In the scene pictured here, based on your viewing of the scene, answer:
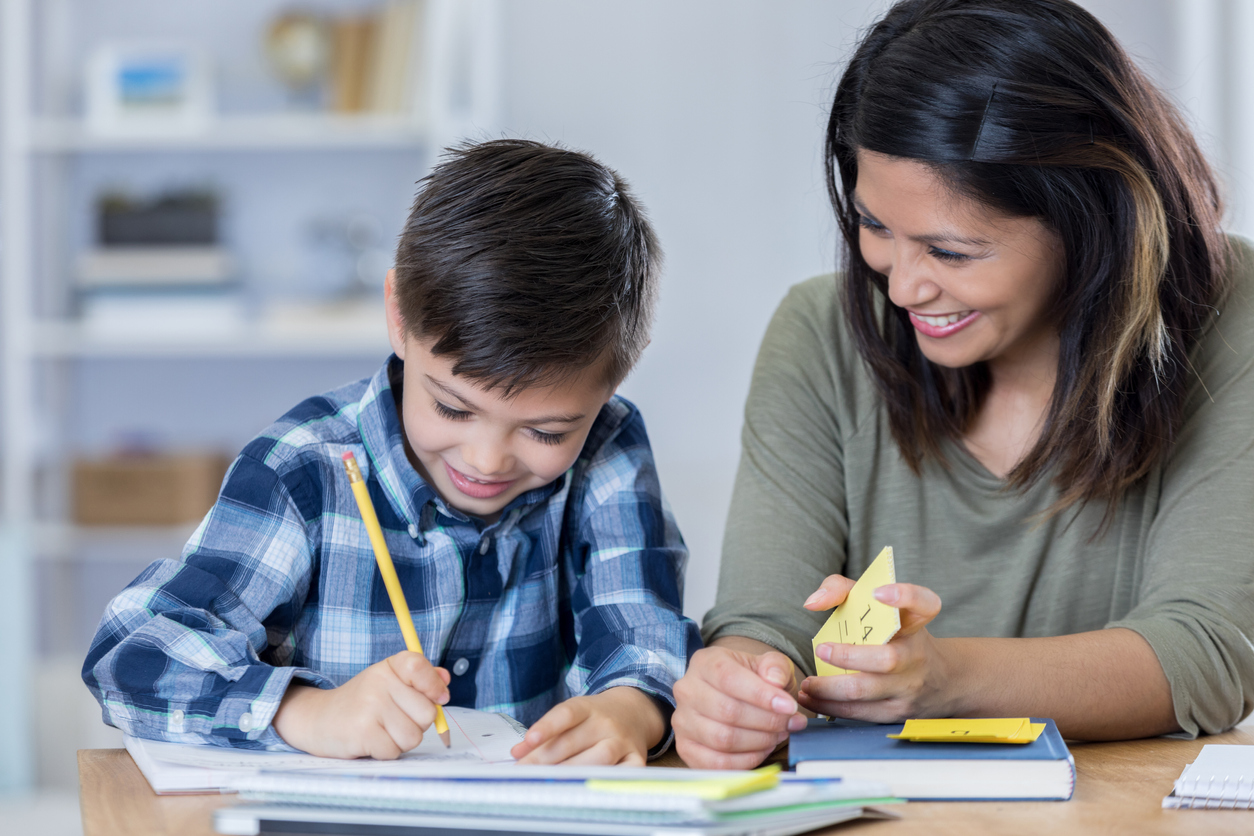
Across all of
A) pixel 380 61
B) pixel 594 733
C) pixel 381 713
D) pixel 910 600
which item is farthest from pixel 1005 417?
pixel 380 61

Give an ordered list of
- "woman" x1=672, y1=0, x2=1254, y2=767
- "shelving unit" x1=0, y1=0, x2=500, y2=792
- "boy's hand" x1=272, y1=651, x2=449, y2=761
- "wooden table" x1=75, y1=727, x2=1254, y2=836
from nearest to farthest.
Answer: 1. "wooden table" x1=75, y1=727, x2=1254, y2=836
2. "boy's hand" x1=272, y1=651, x2=449, y2=761
3. "woman" x1=672, y1=0, x2=1254, y2=767
4. "shelving unit" x1=0, y1=0, x2=500, y2=792

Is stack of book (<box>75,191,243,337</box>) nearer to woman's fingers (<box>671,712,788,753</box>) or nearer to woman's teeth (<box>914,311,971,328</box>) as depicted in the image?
woman's teeth (<box>914,311,971,328</box>)

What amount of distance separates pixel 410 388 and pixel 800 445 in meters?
0.41

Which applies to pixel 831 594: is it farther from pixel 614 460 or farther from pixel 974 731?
pixel 614 460

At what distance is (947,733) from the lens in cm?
77

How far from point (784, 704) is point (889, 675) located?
0.27ft

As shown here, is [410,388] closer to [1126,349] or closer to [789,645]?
[789,645]

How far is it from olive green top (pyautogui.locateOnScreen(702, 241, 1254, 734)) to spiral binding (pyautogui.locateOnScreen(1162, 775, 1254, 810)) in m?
0.22

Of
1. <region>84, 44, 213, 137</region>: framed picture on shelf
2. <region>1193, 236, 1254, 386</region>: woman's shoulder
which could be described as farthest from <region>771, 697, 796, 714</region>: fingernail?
<region>84, 44, 213, 137</region>: framed picture on shelf

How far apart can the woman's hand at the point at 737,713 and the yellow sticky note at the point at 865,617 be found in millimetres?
43

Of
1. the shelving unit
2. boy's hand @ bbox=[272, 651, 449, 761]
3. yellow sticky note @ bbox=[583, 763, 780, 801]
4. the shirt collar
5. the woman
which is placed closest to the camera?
yellow sticky note @ bbox=[583, 763, 780, 801]

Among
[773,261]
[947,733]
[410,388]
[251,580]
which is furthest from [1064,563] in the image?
[773,261]

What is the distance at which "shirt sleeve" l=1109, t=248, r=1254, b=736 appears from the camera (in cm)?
95

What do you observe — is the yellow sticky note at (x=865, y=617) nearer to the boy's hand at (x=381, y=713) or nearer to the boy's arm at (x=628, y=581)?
the boy's arm at (x=628, y=581)
